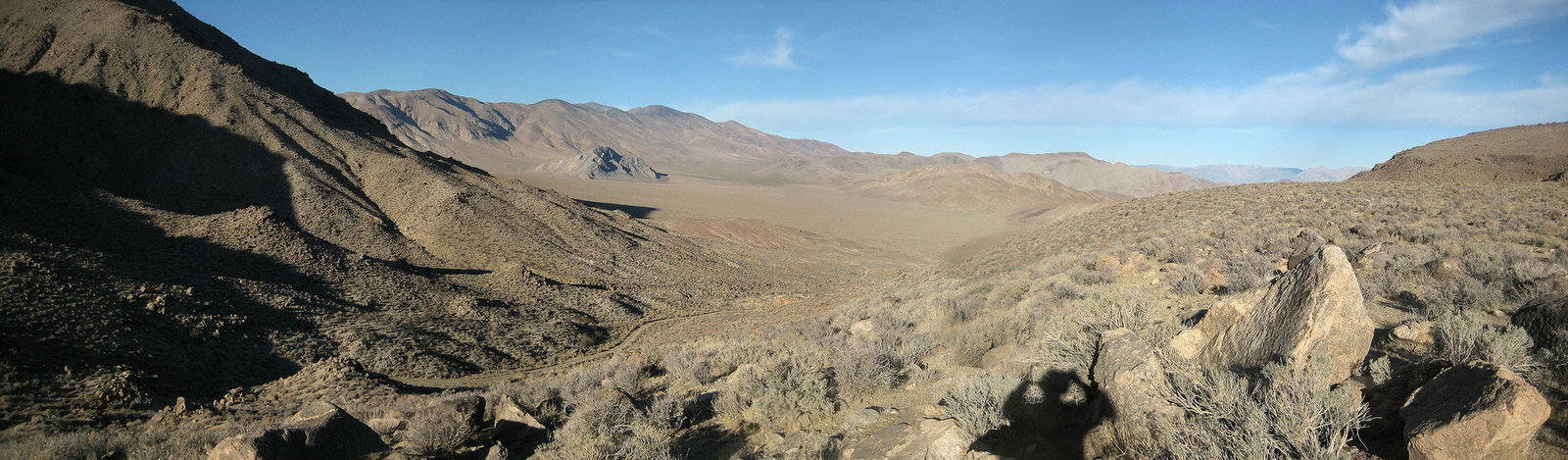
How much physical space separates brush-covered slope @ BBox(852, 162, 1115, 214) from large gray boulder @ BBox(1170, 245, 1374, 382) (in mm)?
61817

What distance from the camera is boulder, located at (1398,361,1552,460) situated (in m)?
2.60

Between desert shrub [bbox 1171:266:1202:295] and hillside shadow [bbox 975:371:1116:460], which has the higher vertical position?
desert shrub [bbox 1171:266:1202:295]

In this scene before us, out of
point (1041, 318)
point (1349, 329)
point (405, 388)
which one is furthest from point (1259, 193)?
point (405, 388)

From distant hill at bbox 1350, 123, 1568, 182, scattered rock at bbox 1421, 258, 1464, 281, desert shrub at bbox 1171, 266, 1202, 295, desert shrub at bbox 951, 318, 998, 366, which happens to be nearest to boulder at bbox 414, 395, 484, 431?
desert shrub at bbox 951, 318, 998, 366

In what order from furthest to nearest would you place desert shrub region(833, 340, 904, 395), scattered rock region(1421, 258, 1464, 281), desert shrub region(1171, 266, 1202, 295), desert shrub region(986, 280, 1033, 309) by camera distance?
desert shrub region(986, 280, 1033, 309) → desert shrub region(1171, 266, 1202, 295) → scattered rock region(1421, 258, 1464, 281) → desert shrub region(833, 340, 904, 395)

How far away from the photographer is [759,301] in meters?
20.3

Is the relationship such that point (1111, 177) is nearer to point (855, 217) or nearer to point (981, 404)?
point (855, 217)

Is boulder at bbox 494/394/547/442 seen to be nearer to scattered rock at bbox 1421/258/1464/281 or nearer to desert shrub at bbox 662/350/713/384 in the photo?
desert shrub at bbox 662/350/713/384

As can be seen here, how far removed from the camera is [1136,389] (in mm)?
A: 3699

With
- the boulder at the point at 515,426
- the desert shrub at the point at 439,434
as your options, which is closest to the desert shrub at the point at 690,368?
the boulder at the point at 515,426

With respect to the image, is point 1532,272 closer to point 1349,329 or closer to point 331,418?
point 1349,329

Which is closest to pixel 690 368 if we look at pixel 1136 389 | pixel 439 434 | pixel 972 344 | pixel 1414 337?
pixel 439 434

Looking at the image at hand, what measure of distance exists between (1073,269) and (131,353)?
1610 centimetres

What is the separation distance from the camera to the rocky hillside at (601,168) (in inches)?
3706
